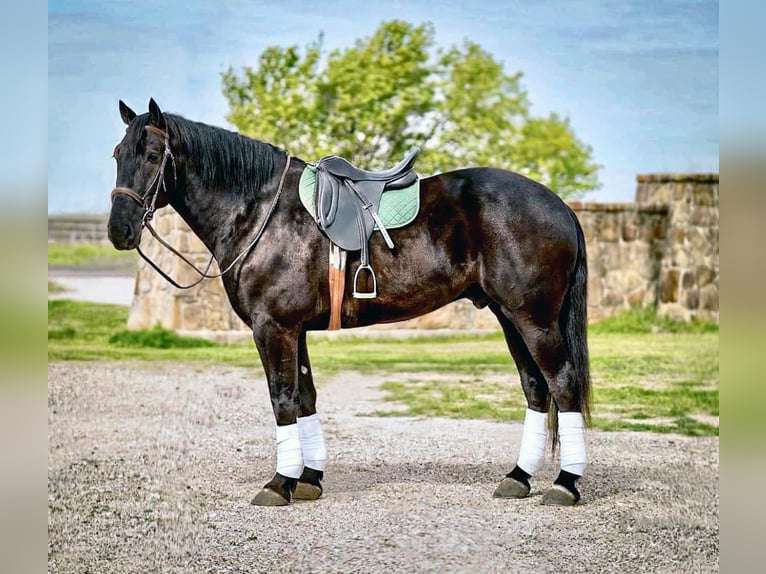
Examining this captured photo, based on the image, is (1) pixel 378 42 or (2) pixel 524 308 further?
(1) pixel 378 42

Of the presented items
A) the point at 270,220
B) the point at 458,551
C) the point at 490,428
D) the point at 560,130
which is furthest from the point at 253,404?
the point at 560,130

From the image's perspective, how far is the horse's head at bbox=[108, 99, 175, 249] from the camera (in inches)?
146

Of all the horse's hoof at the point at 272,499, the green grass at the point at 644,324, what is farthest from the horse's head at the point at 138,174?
the green grass at the point at 644,324

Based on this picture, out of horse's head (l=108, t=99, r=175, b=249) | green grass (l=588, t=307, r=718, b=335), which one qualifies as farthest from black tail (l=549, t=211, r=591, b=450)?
green grass (l=588, t=307, r=718, b=335)

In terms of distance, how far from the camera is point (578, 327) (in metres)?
3.89

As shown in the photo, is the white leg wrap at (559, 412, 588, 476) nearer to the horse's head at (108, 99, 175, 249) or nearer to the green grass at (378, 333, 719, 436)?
the horse's head at (108, 99, 175, 249)

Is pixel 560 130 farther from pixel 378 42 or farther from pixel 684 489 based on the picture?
pixel 684 489

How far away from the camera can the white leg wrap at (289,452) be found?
12.5 feet

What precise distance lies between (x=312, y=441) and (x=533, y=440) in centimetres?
101

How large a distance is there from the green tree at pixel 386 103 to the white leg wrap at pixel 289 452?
697 cm

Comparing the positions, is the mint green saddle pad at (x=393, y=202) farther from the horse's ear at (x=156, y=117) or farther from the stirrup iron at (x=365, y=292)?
the horse's ear at (x=156, y=117)

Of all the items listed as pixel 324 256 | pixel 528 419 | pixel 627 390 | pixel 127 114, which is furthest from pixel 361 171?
pixel 627 390

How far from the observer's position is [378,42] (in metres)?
11.3
